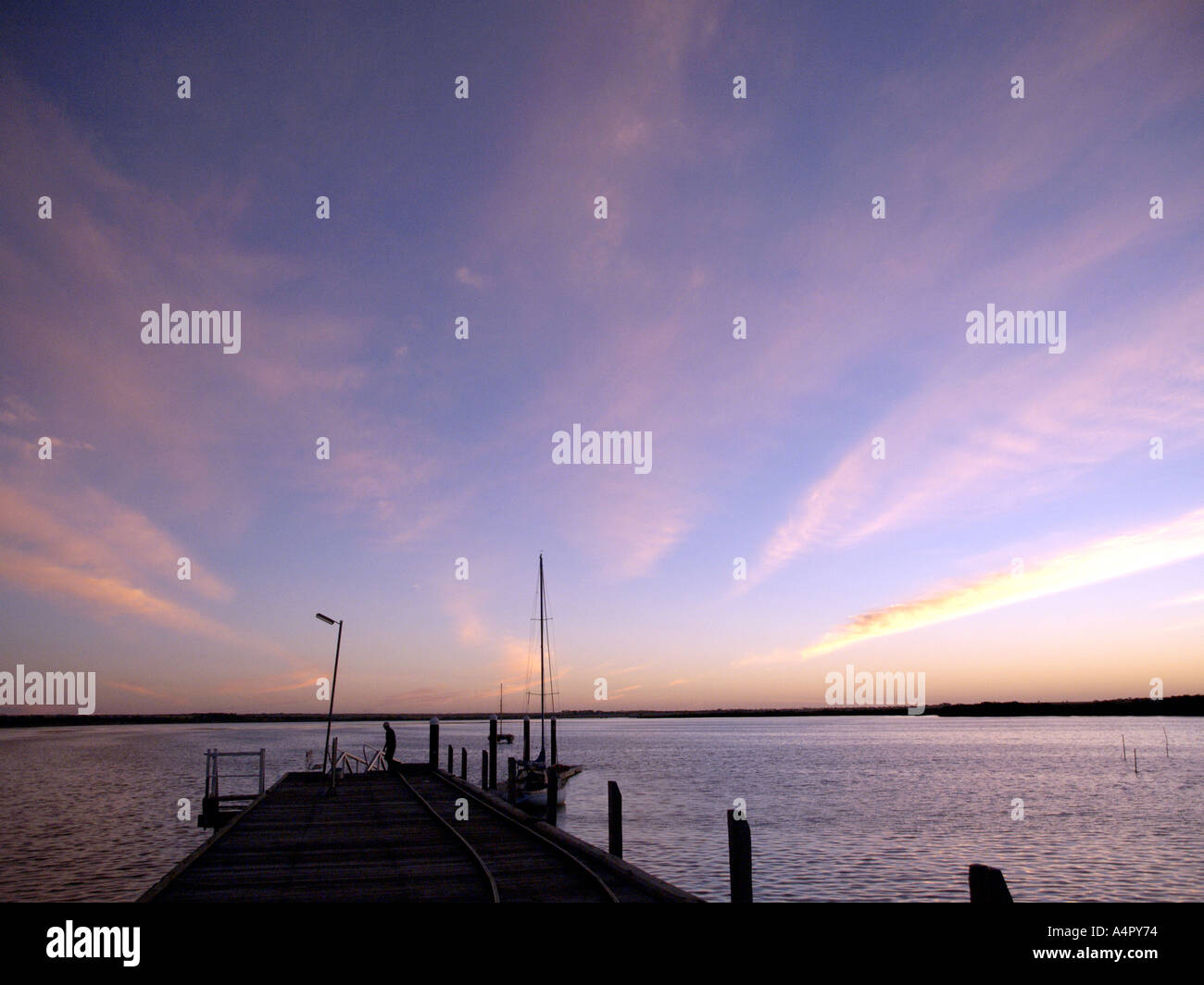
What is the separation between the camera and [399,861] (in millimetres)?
16656

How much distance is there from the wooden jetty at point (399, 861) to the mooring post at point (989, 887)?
5313 mm

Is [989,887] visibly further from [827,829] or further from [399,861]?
[827,829]

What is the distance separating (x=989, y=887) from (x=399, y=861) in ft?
40.9

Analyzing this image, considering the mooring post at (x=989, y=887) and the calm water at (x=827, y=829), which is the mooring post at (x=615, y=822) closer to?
the calm water at (x=827, y=829)

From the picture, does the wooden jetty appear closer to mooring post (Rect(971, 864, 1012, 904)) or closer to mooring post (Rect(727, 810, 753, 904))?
mooring post (Rect(727, 810, 753, 904))

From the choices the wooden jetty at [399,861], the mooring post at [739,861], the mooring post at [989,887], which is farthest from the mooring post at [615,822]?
the mooring post at [989,887]

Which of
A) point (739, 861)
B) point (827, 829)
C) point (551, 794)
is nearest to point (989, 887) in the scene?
point (739, 861)

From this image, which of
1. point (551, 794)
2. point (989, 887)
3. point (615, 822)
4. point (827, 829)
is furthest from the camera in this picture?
point (827, 829)
